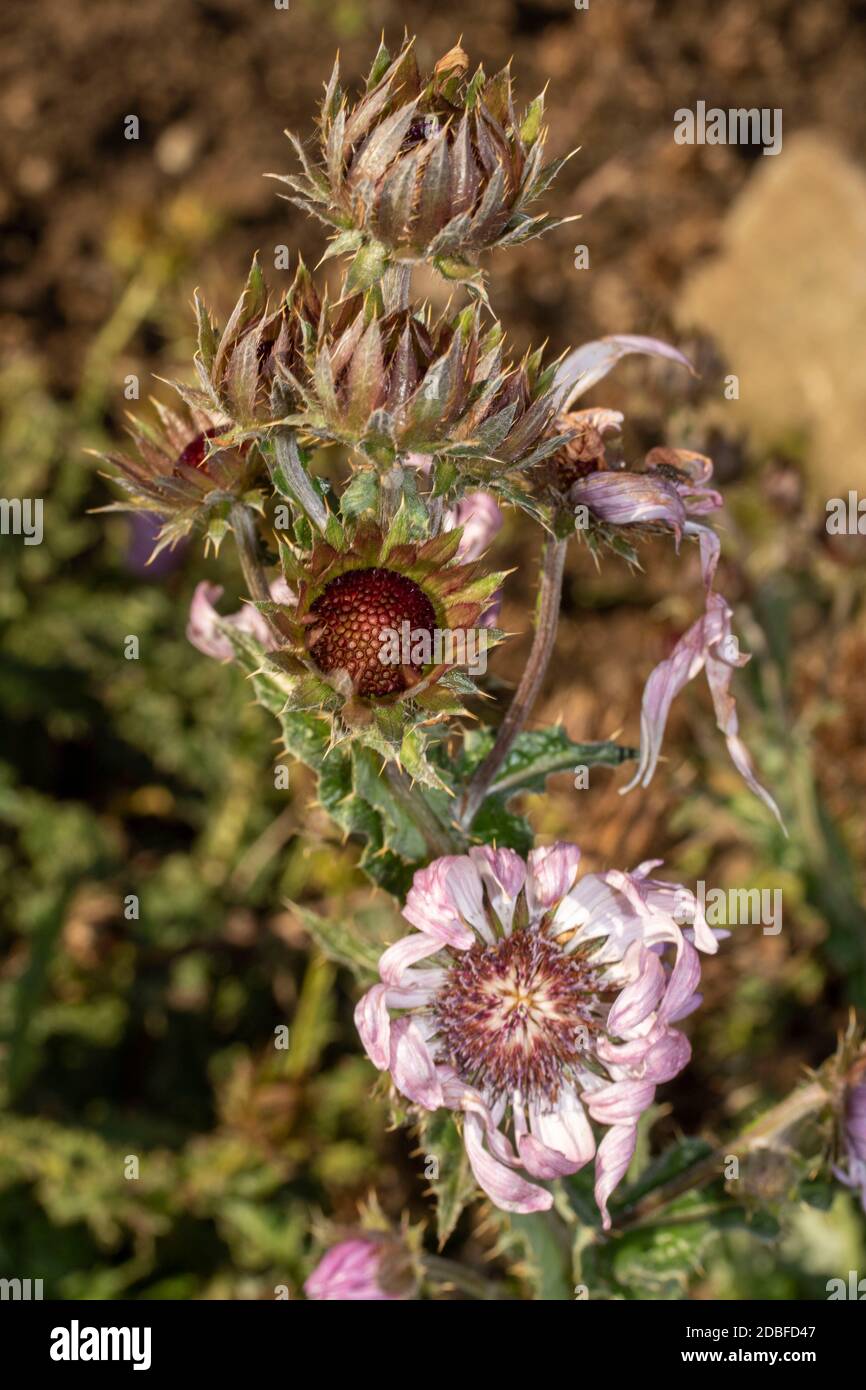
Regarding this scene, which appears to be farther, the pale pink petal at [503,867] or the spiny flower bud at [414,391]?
the pale pink petal at [503,867]

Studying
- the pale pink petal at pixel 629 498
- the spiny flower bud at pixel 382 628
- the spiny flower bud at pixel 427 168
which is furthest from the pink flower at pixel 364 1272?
the spiny flower bud at pixel 427 168

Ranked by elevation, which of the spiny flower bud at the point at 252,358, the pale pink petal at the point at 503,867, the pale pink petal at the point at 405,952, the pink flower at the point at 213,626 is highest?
the spiny flower bud at the point at 252,358

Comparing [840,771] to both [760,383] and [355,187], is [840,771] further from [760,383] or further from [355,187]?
[355,187]

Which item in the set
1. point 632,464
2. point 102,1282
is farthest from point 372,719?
point 102,1282

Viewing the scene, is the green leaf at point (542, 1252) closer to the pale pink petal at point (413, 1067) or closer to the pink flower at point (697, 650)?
the pale pink petal at point (413, 1067)

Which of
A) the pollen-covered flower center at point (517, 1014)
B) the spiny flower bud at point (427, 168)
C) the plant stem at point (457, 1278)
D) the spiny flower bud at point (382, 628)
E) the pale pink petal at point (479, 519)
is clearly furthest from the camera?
the plant stem at point (457, 1278)

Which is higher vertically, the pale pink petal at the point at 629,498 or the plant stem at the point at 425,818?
the pale pink petal at the point at 629,498

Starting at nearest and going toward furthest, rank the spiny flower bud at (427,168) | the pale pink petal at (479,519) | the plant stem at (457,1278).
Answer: the spiny flower bud at (427,168) → the pale pink petal at (479,519) → the plant stem at (457,1278)

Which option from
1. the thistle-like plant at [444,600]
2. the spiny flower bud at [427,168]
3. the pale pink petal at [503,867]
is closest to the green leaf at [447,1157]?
the thistle-like plant at [444,600]
